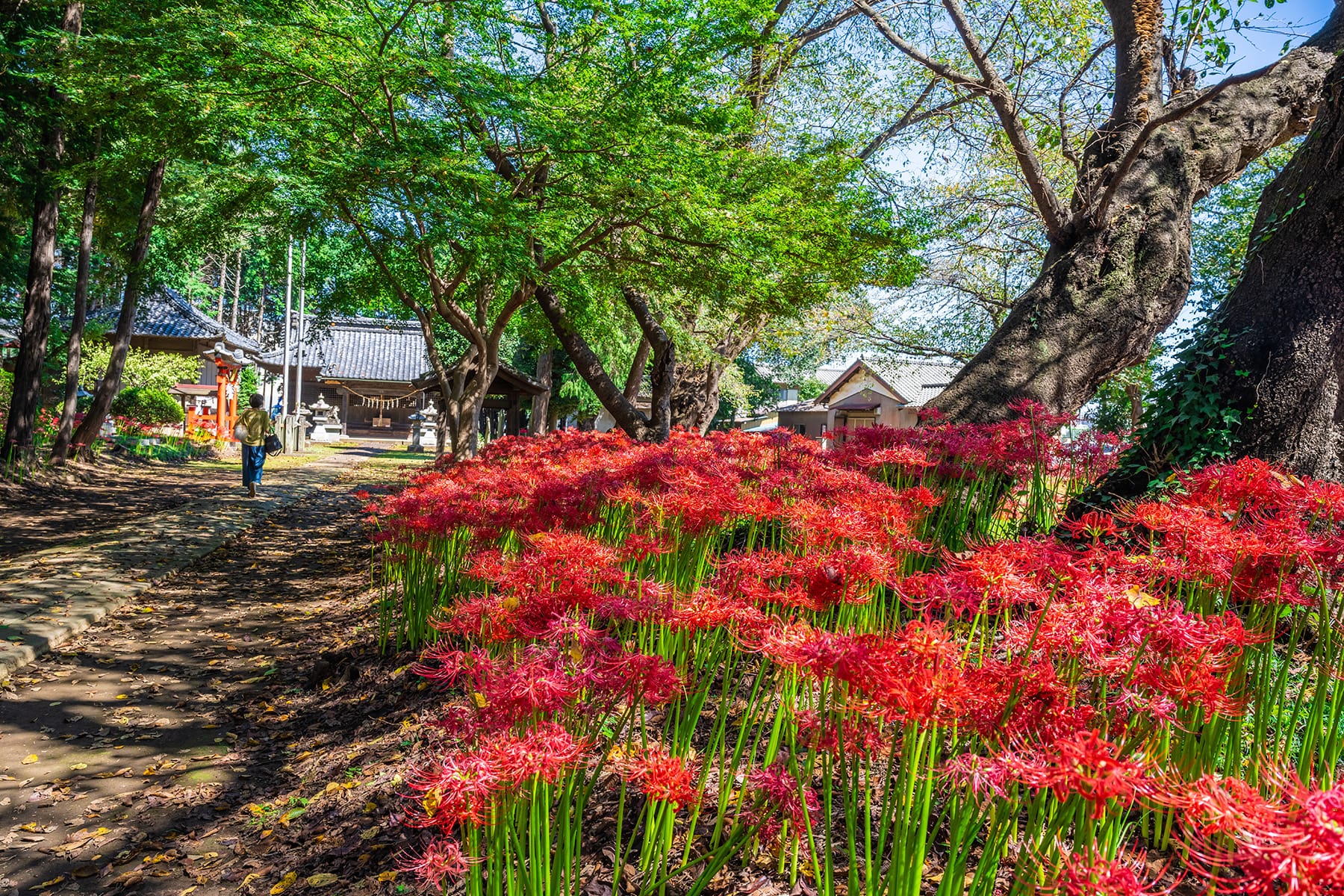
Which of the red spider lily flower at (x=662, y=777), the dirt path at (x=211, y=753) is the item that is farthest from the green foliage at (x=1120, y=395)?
the red spider lily flower at (x=662, y=777)

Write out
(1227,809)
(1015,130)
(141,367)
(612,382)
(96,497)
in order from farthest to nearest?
(141,367)
(96,497)
(612,382)
(1015,130)
(1227,809)

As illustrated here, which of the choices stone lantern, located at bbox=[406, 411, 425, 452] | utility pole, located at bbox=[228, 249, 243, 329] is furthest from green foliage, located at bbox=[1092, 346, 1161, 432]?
utility pole, located at bbox=[228, 249, 243, 329]

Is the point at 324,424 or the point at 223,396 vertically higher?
the point at 223,396

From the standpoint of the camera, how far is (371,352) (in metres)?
45.6

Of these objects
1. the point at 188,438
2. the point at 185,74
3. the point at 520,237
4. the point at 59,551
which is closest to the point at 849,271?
the point at 520,237

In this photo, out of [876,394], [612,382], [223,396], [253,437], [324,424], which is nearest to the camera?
[612,382]

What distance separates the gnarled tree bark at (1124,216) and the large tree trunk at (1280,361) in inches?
67.2

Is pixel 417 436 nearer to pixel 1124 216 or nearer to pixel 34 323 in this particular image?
pixel 34 323

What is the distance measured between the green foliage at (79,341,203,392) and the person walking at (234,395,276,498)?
28.5 ft

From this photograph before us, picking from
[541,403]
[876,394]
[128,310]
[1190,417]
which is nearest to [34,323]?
[128,310]

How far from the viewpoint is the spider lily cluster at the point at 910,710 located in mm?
1307

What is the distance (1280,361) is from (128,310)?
16554mm

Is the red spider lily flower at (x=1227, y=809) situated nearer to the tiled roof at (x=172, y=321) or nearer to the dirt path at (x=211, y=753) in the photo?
the dirt path at (x=211, y=753)

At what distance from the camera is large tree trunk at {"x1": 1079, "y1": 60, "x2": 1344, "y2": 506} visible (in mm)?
4512
